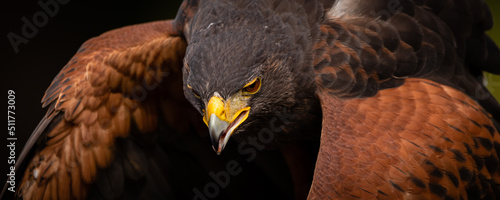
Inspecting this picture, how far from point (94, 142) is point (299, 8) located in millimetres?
1128

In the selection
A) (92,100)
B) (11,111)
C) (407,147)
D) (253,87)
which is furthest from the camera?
(11,111)

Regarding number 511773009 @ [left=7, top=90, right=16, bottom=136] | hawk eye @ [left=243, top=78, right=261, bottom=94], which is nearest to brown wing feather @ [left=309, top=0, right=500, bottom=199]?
hawk eye @ [left=243, top=78, right=261, bottom=94]

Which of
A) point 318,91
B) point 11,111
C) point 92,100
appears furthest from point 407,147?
point 11,111

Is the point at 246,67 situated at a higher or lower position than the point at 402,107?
higher

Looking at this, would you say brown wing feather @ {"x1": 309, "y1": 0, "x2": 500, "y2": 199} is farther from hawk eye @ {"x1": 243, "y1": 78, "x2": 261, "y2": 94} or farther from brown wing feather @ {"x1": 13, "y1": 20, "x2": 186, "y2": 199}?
brown wing feather @ {"x1": 13, "y1": 20, "x2": 186, "y2": 199}

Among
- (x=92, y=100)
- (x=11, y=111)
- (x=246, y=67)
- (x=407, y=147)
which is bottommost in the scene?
(x=11, y=111)

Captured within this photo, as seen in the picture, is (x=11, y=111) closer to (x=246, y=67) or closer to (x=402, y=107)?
(x=246, y=67)

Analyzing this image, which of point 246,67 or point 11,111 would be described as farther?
point 11,111

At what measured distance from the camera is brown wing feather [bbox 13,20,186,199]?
2.29 metres

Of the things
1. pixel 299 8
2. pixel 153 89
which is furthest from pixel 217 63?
pixel 153 89

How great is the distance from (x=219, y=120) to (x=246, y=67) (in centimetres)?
19

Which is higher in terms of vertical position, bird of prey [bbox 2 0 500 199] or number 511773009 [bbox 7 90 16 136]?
bird of prey [bbox 2 0 500 199]

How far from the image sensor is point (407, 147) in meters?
1.71

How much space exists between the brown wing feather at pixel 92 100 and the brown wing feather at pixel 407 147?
84cm
